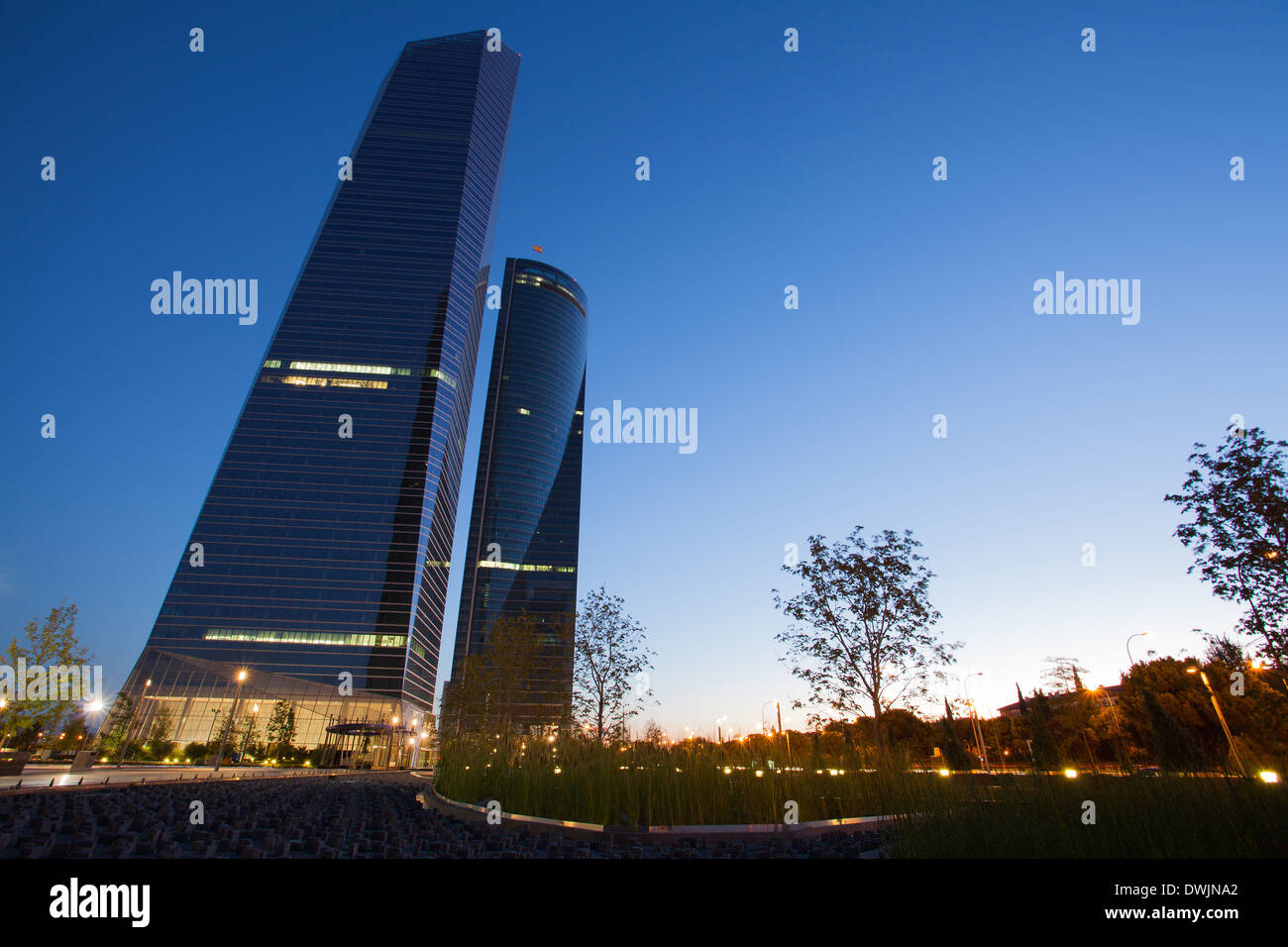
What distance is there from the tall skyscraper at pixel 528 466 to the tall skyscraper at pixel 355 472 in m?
9.91

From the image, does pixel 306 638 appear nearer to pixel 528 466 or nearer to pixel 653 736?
pixel 528 466

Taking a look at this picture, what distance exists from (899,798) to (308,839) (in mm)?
7416

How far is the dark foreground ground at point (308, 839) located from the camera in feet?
16.2

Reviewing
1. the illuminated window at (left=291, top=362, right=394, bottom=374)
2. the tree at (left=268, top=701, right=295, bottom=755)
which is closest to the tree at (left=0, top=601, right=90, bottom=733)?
the tree at (left=268, top=701, right=295, bottom=755)

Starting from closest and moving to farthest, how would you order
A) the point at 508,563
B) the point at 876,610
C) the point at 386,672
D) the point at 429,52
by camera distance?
the point at 876,610 → the point at 386,672 → the point at 508,563 → the point at 429,52

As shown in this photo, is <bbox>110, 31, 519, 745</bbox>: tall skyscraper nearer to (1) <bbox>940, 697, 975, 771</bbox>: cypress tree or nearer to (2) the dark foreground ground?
(1) <bbox>940, 697, 975, 771</bbox>: cypress tree

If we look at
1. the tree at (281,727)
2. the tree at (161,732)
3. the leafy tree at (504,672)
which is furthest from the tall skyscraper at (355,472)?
the leafy tree at (504,672)

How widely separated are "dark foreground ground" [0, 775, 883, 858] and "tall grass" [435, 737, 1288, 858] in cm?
98

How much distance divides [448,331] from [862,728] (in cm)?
11299

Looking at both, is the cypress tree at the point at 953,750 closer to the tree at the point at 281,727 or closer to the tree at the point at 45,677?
the tree at the point at 45,677

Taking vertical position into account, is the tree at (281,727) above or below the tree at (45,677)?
below
